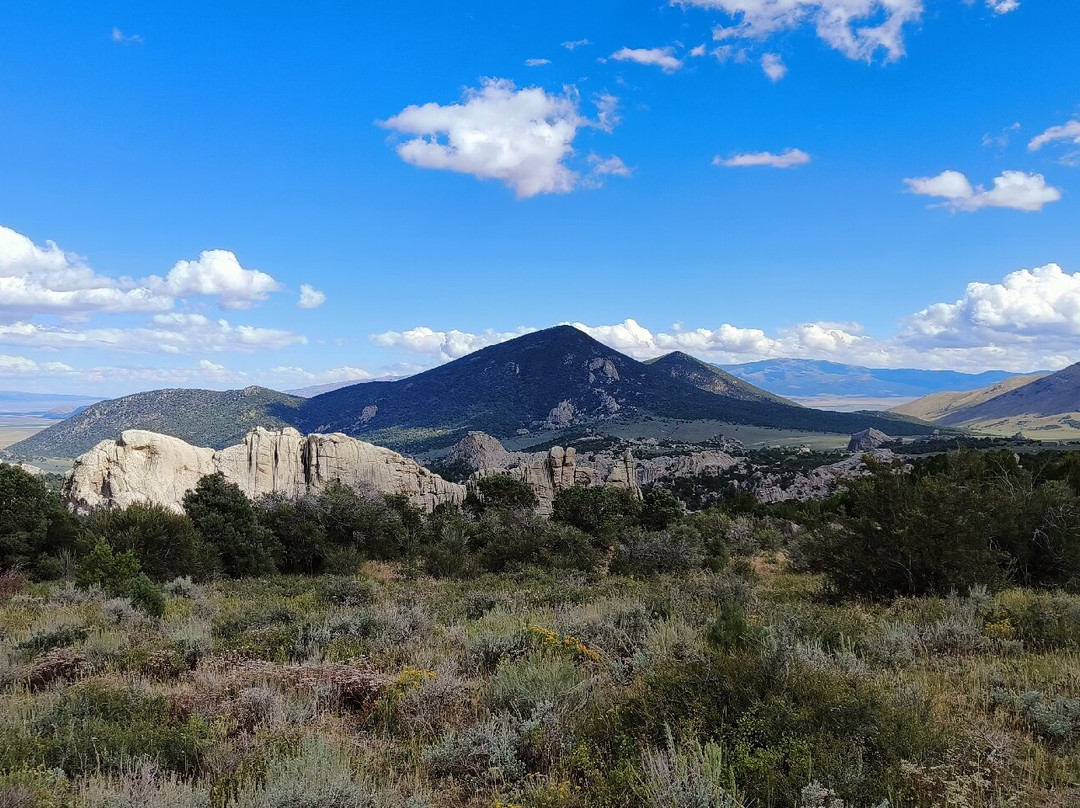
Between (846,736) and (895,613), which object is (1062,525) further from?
(846,736)

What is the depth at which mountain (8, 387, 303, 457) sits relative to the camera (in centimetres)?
13325

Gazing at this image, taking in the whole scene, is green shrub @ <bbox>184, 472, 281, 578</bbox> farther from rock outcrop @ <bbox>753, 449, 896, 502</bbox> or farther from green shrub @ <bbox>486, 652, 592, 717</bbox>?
rock outcrop @ <bbox>753, 449, 896, 502</bbox>

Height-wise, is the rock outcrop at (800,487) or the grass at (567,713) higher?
the grass at (567,713)

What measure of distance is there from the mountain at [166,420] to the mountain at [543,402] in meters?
21.6

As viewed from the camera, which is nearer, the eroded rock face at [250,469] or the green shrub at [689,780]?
the green shrub at [689,780]

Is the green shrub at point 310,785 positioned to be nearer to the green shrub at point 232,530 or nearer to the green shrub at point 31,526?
the green shrub at point 232,530

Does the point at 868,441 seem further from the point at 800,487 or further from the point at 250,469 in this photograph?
the point at 250,469

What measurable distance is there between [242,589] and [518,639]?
1322 centimetres

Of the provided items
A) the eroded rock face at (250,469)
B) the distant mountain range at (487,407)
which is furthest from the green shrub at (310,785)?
the distant mountain range at (487,407)

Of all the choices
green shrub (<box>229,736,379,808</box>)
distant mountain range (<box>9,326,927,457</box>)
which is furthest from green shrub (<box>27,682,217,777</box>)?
distant mountain range (<box>9,326,927,457</box>)

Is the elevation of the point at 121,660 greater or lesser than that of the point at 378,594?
greater

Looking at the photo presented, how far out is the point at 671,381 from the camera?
18512cm

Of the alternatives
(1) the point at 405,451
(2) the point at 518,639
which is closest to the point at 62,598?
(2) the point at 518,639

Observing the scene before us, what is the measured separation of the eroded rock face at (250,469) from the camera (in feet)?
152
